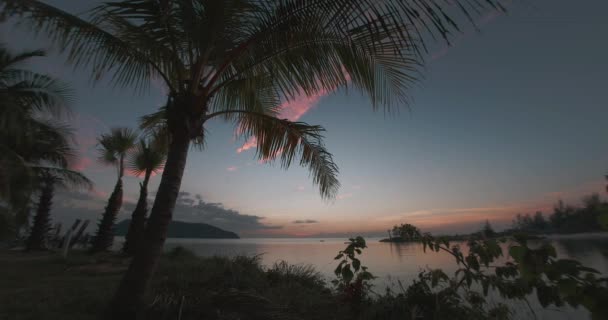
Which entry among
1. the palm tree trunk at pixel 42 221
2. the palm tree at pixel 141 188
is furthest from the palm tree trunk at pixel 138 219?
the palm tree trunk at pixel 42 221

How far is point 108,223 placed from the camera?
1284 centimetres

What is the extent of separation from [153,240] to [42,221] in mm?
17510

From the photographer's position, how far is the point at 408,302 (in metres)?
3.34

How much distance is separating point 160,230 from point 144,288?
686 millimetres

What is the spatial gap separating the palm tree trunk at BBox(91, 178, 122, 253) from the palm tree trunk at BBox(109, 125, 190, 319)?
12.1m

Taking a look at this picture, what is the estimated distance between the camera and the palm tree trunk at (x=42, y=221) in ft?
47.3

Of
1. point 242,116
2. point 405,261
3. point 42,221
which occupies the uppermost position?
point 242,116

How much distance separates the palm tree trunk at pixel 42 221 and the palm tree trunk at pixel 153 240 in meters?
16.2

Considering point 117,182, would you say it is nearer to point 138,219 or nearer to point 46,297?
point 138,219

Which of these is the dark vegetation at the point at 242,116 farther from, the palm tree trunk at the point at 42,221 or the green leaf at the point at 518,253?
the palm tree trunk at the point at 42,221

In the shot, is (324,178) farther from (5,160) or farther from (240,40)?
(5,160)

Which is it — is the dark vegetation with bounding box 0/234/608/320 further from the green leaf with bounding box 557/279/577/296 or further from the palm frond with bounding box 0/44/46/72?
the palm frond with bounding box 0/44/46/72

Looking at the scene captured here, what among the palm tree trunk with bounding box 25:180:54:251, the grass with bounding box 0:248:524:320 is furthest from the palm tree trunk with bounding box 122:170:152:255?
the palm tree trunk with bounding box 25:180:54:251

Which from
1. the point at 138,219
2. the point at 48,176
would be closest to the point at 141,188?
the point at 138,219
